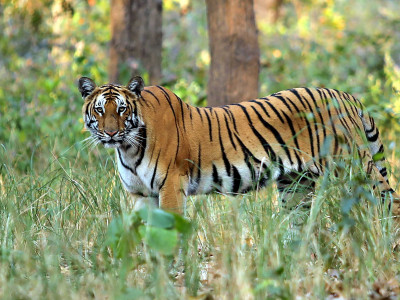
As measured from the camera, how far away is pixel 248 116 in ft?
17.9

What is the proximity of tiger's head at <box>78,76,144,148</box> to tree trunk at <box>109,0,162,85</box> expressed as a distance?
418cm

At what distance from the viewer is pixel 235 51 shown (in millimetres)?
7512

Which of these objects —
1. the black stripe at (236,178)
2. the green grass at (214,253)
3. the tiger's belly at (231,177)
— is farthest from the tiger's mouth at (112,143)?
the black stripe at (236,178)

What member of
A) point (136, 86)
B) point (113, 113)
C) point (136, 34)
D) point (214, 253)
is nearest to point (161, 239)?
point (214, 253)

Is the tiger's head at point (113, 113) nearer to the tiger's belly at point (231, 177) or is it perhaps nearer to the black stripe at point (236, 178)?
the tiger's belly at point (231, 177)

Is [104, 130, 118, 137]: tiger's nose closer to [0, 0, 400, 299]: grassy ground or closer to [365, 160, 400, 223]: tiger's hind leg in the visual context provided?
[0, 0, 400, 299]: grassy ground

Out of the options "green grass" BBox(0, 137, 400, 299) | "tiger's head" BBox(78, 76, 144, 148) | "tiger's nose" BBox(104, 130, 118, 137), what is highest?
"tiger's head" BBox(78, 76, 144, 148)

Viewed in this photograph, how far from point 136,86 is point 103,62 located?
9071 mm

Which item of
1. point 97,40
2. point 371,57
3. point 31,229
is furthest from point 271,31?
point 31,229

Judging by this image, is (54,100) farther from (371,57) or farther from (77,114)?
(371,57)

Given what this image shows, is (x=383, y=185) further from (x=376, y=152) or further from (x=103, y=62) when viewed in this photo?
(x=103, y=62)

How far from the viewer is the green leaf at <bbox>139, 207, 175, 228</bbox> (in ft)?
11.3

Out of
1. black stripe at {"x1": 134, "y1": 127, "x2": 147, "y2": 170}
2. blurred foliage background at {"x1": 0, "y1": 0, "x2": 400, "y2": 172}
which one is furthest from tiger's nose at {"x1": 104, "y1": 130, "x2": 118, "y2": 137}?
blurred foliage background at {"x1": 0, "y1": 0, "x2": 400, "y2": 172}

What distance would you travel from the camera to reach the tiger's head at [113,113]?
4.78 meters
